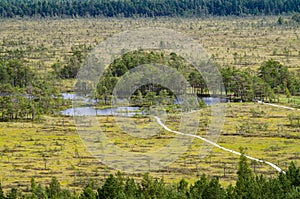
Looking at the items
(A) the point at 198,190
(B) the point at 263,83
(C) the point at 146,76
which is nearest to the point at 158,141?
(A) the point at 198,190

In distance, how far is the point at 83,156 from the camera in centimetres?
6631

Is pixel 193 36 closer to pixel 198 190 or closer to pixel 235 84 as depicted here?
pixel 235 84

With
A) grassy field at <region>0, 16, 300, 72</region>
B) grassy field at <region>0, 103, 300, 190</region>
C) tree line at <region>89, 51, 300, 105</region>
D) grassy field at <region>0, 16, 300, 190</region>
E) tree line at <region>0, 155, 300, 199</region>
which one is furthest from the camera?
grassy field at <region>0, 16, 300, 72</region>

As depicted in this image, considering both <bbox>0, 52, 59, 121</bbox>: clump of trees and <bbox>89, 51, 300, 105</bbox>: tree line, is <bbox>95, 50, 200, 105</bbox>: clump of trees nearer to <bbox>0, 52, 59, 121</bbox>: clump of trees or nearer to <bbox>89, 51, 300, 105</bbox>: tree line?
<bbox>89, 51, 300, 105</bbox>: tree line

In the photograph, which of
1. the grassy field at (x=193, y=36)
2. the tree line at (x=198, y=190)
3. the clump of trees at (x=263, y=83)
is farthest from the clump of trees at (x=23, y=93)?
the tree line at (x=198, y=190)

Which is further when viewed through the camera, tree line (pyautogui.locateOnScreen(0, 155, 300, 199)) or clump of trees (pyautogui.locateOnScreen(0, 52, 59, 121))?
clump of trees (pyautogui.locateOnScreen(0, 52, 59, 121))

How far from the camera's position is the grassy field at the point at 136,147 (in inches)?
2347

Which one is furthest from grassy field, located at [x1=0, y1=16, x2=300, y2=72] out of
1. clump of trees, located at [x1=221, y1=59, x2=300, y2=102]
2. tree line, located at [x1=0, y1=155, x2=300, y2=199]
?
tree line, located at [x1=0, y1=155, x2=300, y2=199]

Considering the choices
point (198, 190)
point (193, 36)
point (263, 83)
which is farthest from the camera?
point (193, 36)

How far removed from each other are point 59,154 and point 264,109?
28793mm

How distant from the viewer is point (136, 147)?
69.6 metres

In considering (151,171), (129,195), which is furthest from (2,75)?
(129,195)

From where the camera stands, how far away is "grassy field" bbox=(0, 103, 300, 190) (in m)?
59.6

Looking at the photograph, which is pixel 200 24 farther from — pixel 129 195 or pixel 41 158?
pixel 129 195
